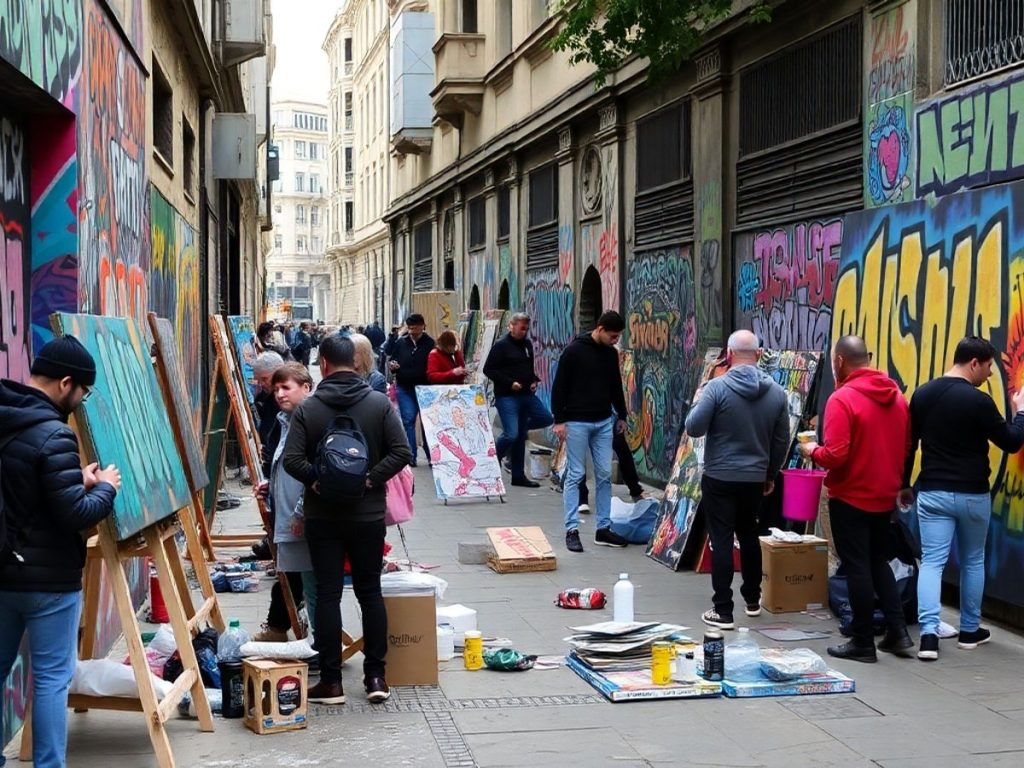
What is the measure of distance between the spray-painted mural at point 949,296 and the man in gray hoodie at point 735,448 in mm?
1173

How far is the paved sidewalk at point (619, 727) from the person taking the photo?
587cm

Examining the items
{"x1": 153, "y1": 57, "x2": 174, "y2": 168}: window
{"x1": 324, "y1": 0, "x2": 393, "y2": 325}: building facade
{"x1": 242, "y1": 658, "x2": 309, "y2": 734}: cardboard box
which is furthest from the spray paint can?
{"x1": 324, "y1": 0, "x2": 393, "y2": 325}: building facade

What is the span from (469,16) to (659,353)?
14.0 meters

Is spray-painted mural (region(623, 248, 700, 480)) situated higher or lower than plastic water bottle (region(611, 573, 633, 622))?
higher

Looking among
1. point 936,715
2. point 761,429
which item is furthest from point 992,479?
point 936,715

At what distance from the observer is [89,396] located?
545 cm

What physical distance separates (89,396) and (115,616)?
284 centimetres

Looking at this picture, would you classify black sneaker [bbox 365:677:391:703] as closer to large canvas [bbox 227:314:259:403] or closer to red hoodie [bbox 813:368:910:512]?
red hoodie [bbox 813:368:910:512]

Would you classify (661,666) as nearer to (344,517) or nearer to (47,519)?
(344,517)

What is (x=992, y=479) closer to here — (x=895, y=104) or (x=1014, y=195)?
(x=1014, y=195)

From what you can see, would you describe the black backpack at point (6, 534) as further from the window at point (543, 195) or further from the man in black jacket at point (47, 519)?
the window at point (543, 195)

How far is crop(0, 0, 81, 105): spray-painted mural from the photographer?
559 centimetres

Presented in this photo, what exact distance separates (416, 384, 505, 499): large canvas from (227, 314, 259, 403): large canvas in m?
1.74

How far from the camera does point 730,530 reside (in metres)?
8.52
